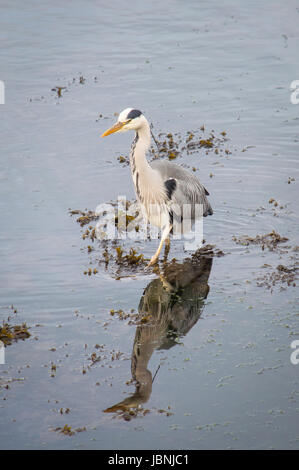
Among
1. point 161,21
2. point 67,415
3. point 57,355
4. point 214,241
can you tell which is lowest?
point 67,415

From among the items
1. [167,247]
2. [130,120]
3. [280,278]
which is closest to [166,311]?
[280,278]

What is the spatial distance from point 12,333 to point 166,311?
64.4 inches

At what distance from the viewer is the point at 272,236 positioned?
9.09 meters

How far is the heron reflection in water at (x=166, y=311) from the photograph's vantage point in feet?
20.1

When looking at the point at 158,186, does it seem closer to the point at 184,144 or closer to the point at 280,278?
the point at 280,278

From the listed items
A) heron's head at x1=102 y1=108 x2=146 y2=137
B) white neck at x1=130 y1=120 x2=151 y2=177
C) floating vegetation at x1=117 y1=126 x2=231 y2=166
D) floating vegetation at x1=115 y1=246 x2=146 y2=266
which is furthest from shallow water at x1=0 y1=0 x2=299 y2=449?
heron's head at x1=102 y1=108 x2=146 y2=137

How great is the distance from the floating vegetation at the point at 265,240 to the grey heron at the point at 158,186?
2.25 feet

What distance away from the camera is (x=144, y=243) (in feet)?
30.6

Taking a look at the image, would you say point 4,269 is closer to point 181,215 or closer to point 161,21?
point 181,215

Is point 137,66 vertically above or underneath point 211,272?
above

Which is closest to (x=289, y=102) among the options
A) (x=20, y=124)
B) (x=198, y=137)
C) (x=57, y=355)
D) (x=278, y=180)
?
(x=198, y=137)

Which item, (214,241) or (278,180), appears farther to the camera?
(278,180)

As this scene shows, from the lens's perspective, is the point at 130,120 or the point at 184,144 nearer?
the point at 130,120

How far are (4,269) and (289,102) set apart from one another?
7.79 metres
